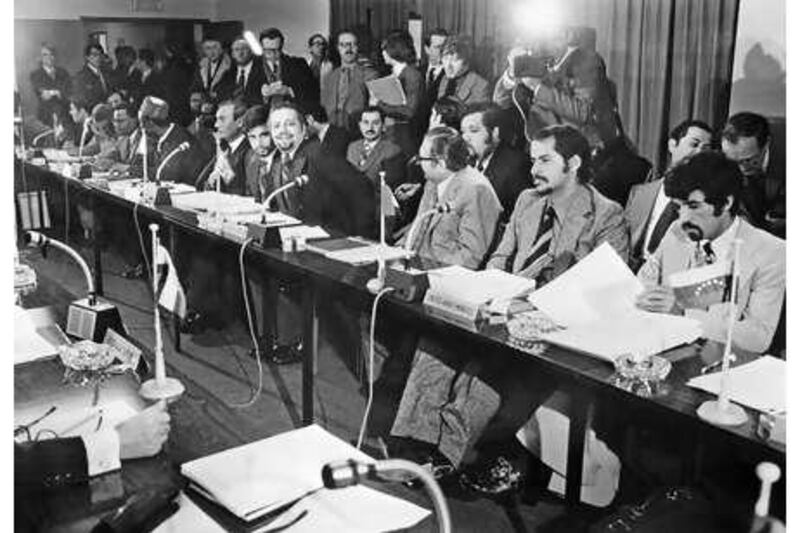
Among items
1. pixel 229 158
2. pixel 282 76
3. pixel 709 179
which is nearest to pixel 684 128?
pixel 709 179

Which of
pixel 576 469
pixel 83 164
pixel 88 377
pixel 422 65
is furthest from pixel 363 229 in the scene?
pixel 88 377

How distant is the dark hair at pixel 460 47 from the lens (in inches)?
113

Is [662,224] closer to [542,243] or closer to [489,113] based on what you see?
[542,243]

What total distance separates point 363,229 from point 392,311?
3.91 feet

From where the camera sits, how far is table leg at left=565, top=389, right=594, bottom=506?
92.0 inches

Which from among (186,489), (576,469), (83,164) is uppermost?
(83,164)

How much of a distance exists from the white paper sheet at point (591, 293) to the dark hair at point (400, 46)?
4.20ft

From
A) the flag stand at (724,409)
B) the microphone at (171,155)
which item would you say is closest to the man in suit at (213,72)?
the microphone at (171,155)

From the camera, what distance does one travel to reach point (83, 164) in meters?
3.31

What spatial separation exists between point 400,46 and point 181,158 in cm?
108

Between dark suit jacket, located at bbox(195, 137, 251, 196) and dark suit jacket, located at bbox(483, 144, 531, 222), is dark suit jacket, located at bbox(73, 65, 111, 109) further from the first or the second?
dark suit jacket, located at bbox(483, 144, 531, 222)

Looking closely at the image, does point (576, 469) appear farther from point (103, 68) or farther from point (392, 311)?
point (103, 68)
